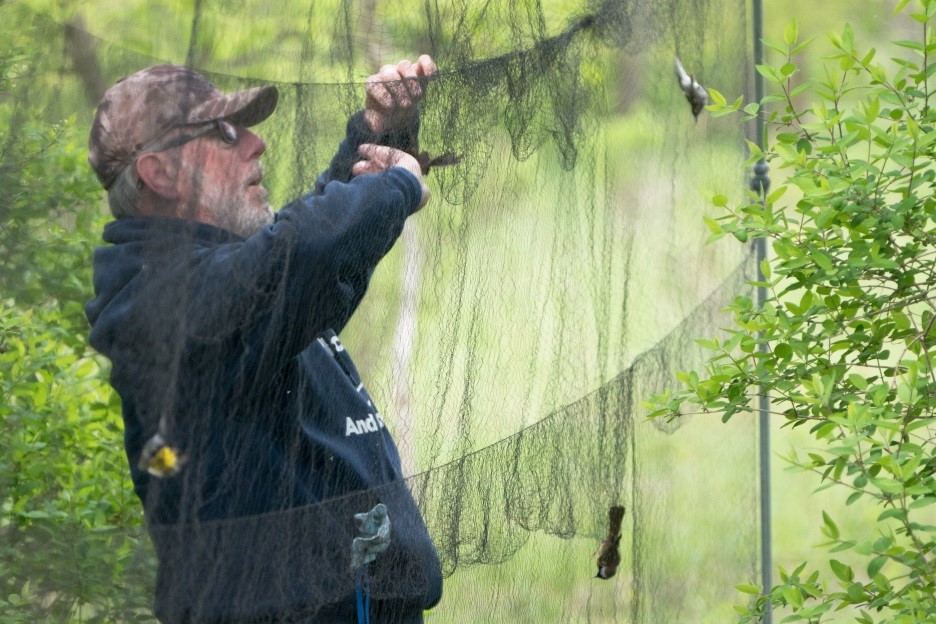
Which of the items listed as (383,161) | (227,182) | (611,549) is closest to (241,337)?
(227,182)

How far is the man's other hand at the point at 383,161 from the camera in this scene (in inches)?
54.4

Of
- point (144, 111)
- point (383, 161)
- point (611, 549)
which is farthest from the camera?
point (611, 549)

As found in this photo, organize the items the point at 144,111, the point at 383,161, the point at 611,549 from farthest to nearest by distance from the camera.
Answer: the point at 611,549, the point at 383,161, the point at 144,111

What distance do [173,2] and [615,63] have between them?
0.83 meters

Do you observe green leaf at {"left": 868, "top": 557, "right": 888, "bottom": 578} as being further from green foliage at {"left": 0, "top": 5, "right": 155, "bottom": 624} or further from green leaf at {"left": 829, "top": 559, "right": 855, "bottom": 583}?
green foliage at {"left": 0, "top": 5, "right": 155, "bottom": 624}

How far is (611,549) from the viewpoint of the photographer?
1.89 metres

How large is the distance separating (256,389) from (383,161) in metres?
0.31

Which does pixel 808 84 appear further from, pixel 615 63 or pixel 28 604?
pixel 28 604

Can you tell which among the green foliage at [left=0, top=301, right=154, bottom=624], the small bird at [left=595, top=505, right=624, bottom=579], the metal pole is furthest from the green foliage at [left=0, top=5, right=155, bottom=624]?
the metal pole

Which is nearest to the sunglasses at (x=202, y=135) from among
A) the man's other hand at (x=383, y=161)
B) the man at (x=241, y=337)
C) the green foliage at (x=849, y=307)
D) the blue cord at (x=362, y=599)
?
the man at (x=241, y=337)

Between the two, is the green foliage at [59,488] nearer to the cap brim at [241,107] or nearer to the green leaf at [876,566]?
the cap brim at [241,107]

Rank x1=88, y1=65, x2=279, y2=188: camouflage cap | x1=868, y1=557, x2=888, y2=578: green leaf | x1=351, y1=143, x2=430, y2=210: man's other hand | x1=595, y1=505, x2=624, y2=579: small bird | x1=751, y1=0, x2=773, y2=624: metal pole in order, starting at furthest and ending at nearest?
x1=751, y1=0, x2=773, y2=624: metal pole → x1=595, y1=505, x2=624, y2=579: small bird → x1=868, y1=557, x2=888, y2=578: green leaf → x1=351, y1=143, x2=430, y2=210: man's other hand → x1=88, y1=65, x2=279, y2=188: camouflage cap

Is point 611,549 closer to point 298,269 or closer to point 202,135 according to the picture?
point 298,269

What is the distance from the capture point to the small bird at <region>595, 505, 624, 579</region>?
1871mm
